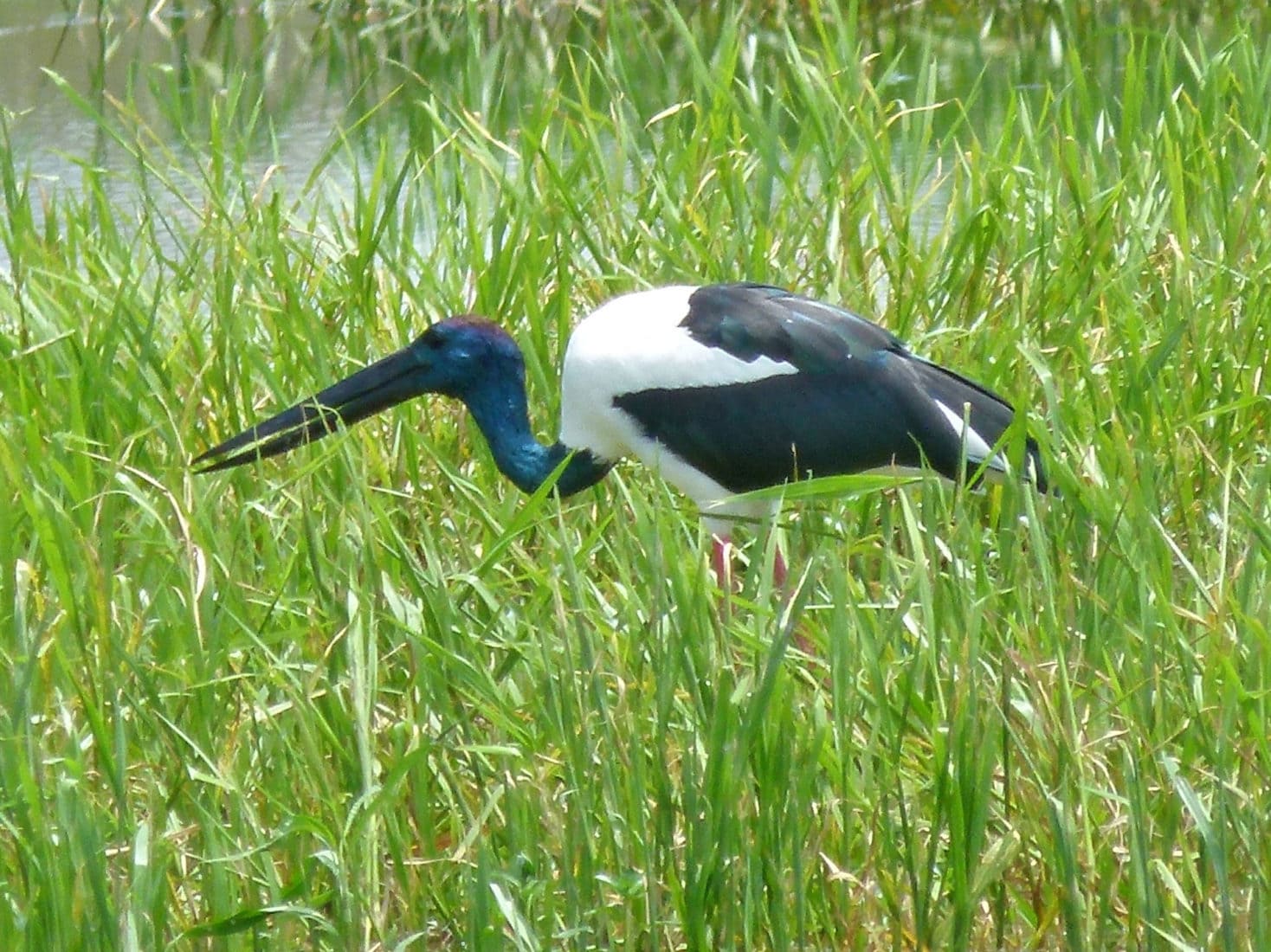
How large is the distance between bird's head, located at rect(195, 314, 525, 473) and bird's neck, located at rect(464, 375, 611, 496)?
0.05ft

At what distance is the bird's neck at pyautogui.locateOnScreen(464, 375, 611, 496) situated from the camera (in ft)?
11.2

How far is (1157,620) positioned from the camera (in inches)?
89.6

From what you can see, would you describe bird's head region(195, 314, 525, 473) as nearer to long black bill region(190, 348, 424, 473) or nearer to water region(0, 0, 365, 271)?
long black bill region(190, 348, 424, 473)

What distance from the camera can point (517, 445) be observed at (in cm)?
343

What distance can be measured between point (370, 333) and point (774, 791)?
6.24 feet

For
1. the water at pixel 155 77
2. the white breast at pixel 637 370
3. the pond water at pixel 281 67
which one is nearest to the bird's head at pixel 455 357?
the white breast at pixel 637 370

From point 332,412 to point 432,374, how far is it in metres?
0.28

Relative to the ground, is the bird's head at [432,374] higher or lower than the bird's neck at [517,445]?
higher

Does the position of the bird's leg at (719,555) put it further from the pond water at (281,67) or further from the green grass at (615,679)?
the pond water at (281,67)

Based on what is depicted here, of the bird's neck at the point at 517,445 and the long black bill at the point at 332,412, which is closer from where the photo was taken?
the long black bill at the point at 332,412

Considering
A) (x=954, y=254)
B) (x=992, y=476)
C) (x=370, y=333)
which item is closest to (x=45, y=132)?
(x=370, y=333)

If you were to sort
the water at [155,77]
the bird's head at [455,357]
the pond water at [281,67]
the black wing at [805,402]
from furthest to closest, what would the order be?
the pond water at [281,67] < the water at [155,77] < the bird's head at [455,357] < the black wing at [805,402]

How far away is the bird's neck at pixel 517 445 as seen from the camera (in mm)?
3420

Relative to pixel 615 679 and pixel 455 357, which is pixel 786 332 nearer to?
pixel 455 357
